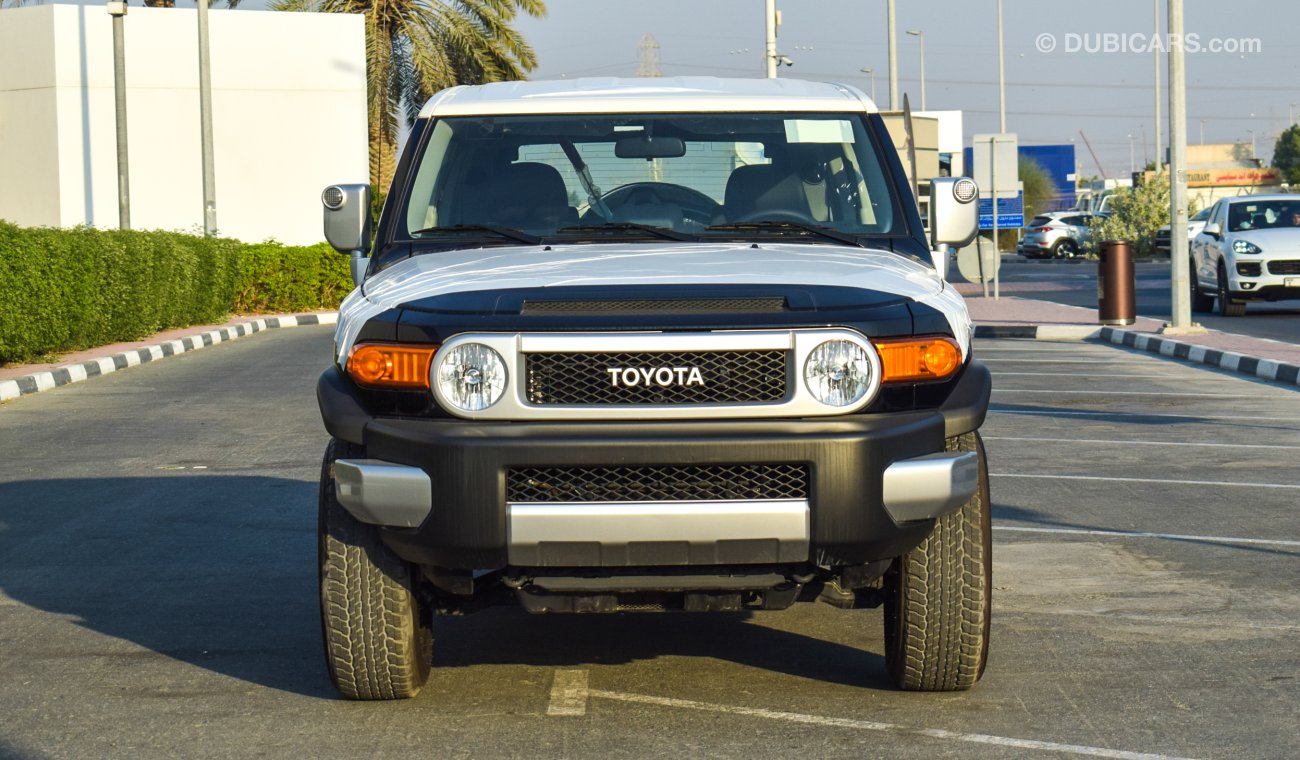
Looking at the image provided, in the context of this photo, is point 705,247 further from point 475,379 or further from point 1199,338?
point 1199,338

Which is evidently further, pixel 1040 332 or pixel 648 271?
pixel 1040 332

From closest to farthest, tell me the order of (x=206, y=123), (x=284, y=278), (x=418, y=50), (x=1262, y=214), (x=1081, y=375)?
(x=1081, y=375)
(x=1262, y=214)
(x=206, y=123)
(x=284, y=278)
(x=418, y=50)

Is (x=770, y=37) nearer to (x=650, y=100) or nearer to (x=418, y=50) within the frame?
(x=418, y=50)

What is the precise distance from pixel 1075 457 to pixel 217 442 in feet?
18.5

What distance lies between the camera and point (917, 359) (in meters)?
4.55

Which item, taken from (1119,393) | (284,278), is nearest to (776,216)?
(1119,393)

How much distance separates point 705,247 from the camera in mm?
5355

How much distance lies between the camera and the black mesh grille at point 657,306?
4.52 m

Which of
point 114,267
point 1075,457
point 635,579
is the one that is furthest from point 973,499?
point 114,267

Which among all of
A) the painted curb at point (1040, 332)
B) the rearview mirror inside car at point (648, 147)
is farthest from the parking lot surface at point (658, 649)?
the painted curb at point (1040, 332)

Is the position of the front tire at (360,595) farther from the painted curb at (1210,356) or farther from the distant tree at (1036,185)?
the distant tree at (1036,185)

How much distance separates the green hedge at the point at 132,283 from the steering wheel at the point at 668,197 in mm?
12573

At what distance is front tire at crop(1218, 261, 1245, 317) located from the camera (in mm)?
24297

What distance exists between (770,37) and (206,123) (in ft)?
55.9
